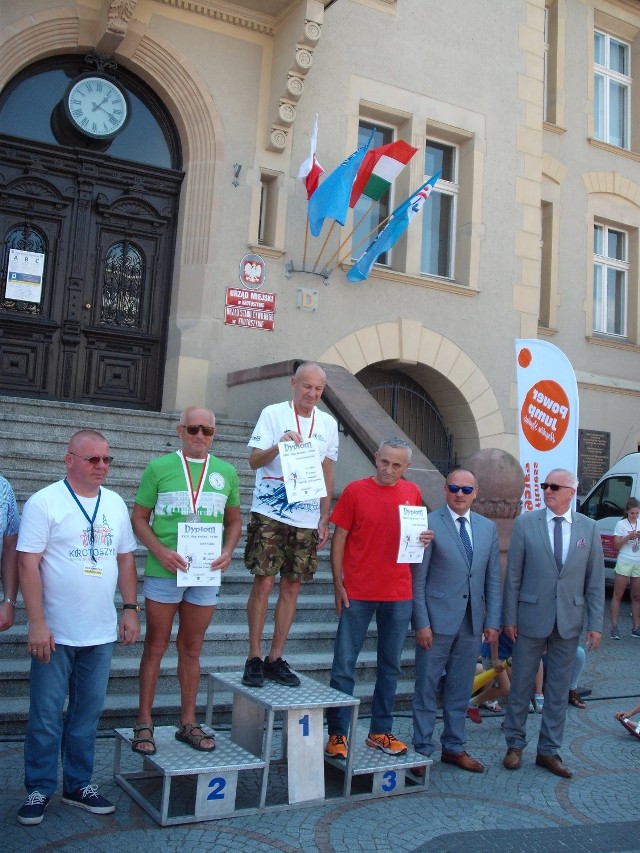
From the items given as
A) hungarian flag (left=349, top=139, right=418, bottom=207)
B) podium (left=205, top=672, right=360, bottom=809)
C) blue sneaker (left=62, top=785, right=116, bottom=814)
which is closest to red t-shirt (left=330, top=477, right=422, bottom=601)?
podium (left=205, top=672, right=360, bottom=809)

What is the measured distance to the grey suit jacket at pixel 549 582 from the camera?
A: 18.3 feet

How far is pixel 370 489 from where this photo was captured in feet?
17.7

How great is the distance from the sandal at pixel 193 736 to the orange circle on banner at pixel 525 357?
5016 mm

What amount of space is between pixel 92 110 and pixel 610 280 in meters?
10.6

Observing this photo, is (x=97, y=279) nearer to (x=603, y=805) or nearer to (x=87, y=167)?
(x=87, y=167)

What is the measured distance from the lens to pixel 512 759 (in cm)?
543

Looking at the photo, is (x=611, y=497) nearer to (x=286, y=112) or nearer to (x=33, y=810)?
(x=286, y=112)

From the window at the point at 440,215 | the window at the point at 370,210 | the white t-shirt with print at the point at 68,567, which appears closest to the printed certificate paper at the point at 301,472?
the white t-shirt with print at the point at 68,567

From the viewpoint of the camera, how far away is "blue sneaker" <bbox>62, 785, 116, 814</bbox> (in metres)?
4.26

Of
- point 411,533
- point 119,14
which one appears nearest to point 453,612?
point 411,533

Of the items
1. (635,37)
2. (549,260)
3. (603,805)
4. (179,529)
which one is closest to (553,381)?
(603,805)

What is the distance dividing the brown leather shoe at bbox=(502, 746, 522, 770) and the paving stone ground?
0.05 metres

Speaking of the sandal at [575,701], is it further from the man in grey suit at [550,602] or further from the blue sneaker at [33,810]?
the blue sneaker at [33,810]

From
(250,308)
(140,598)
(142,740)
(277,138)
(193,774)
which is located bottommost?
(193,774)
